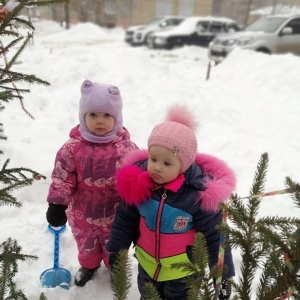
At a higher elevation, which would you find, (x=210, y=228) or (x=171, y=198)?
(x=171, y=198)

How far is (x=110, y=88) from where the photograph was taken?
7.80ft

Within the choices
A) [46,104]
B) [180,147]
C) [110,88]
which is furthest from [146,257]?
[46,104]

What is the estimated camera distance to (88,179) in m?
2.38

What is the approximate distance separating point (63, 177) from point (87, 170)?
177mm

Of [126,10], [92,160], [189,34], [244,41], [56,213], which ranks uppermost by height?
[92,160]

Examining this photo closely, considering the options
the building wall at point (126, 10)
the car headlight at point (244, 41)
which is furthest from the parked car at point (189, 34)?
the building wall at point (126, 10)

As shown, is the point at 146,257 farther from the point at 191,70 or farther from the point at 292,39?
the point at 292,39

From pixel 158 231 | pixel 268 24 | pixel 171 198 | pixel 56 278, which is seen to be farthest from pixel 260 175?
pixel 268 24

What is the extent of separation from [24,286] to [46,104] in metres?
4.15

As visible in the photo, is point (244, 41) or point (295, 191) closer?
point (295, 191)

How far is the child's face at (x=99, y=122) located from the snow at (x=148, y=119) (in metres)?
1.31

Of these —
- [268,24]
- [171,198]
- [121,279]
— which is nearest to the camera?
[121,279]

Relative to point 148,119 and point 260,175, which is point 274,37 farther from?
point 260,175

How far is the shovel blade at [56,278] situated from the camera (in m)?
2.71
